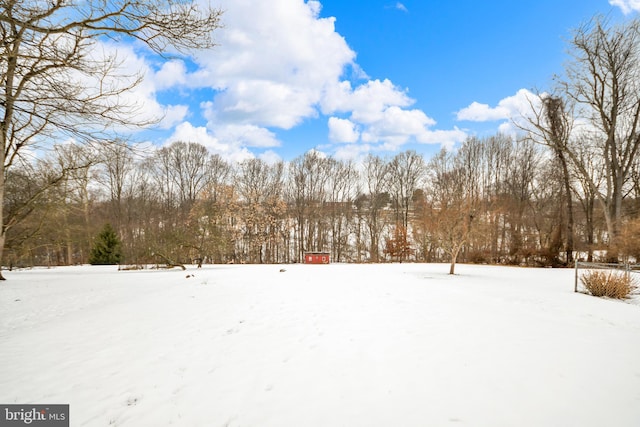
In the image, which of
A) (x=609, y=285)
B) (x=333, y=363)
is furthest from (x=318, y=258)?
(x=333, y=363)

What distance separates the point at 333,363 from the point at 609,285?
9.85 metres

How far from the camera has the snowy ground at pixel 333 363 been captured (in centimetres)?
295

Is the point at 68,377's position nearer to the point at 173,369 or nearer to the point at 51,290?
the point at 173,369

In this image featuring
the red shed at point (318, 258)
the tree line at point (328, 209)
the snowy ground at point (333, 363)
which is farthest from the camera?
the red shed at point (318, 258)

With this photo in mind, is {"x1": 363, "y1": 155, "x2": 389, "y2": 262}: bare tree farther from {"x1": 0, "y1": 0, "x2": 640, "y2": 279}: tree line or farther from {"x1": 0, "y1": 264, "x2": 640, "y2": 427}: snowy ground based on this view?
{"x1": 0, "y1": 264, "x2": 640, "y2": 427}: snowy ground

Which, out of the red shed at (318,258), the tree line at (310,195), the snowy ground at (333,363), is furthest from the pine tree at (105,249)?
the snowy ground at (333,363)

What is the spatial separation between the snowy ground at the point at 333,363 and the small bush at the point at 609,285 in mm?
1709

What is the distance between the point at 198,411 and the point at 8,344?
199 inches

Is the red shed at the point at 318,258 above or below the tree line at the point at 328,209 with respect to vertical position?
below

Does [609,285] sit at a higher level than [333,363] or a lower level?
higher

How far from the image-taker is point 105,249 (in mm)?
24797

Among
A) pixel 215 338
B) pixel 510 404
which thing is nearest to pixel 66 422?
pixel 215 338

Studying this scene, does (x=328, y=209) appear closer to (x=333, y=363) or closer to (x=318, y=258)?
(x=318, y=258)

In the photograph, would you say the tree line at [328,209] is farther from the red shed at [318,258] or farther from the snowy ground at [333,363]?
the snowy ground at [333,363]
